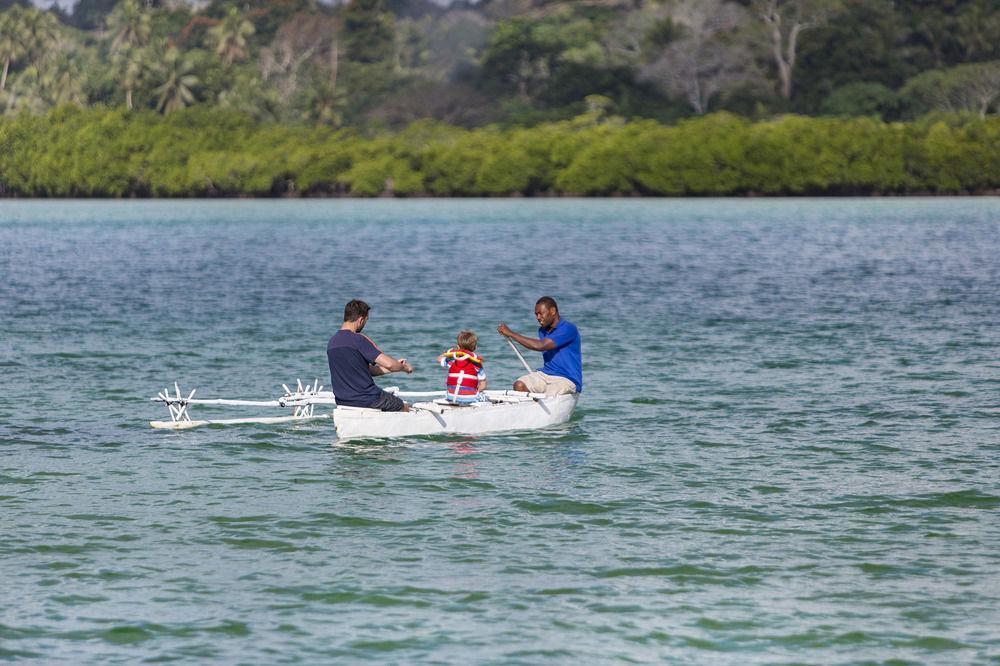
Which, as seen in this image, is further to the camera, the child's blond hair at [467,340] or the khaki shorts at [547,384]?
the khaki shorts at [547,384]

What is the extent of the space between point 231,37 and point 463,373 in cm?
16699

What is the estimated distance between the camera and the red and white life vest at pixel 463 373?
19562 mm

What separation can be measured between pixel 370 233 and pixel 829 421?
75.9 metres

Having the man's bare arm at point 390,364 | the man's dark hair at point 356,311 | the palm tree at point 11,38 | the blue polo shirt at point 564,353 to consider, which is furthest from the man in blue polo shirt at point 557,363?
the palm tree at point 11,38

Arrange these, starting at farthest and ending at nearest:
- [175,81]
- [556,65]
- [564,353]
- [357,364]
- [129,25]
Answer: [129,25] < [556,65] < [175,81] < [564,353] < [357,364]

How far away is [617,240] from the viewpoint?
85312mm

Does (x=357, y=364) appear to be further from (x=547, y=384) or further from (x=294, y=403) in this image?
(x=547, y=384)

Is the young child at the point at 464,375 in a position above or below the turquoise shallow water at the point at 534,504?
above

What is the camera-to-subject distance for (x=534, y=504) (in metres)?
16.9

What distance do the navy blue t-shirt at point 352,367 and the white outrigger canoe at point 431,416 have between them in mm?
158

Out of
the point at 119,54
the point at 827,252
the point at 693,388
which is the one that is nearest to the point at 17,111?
the point at 119,54

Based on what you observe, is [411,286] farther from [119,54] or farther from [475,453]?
[119,54]

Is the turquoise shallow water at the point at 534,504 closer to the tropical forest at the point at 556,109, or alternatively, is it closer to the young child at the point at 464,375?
the young child at the point at 464,375

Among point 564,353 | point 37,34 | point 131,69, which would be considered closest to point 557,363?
point 564,353
